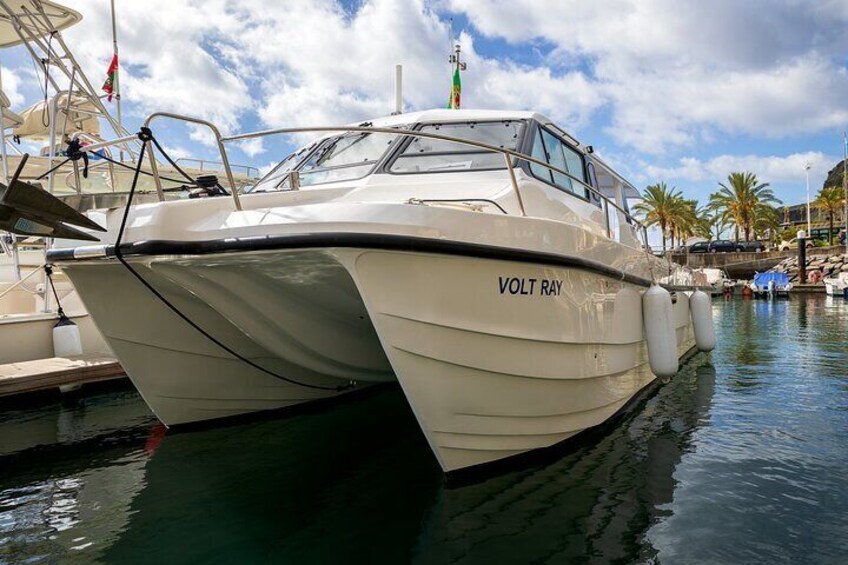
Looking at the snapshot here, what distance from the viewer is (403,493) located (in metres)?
4.02

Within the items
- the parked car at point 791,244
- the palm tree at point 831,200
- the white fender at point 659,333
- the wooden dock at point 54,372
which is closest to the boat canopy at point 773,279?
the parked car at point 791,244

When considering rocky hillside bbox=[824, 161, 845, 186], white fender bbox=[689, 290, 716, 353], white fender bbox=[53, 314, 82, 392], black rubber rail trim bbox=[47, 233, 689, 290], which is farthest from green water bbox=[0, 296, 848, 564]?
rocky hillside bbox=[824, 161, 845, 186]

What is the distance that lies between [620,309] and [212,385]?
13.0ft

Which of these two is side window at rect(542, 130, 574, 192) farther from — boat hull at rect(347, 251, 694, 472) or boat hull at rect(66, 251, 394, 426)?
boat hull at rect(66, 251, 394, 426)

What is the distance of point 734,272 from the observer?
43781mm

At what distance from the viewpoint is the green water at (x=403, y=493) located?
128 inches

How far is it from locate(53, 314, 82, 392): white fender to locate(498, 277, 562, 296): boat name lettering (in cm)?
720

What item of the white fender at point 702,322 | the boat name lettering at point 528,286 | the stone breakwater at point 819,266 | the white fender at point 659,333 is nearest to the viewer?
the boat name lettering at point 528,286

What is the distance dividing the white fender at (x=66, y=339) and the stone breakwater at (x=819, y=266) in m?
41.3

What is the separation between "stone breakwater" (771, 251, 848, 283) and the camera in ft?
120

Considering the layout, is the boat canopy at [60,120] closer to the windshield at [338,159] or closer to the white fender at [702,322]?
the windshield at [338,159]

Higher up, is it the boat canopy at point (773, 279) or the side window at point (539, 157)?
the side window at point (539, 157)

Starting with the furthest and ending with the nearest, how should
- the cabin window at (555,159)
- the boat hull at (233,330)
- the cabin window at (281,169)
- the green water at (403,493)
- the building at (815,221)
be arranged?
the building at (815,221) → the cabin window at (281,169) → the cabin window at (555,159) → the boat hull at (233,330) → the green water at (403,493)

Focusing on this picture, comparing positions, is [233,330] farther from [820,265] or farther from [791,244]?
[791,244]
